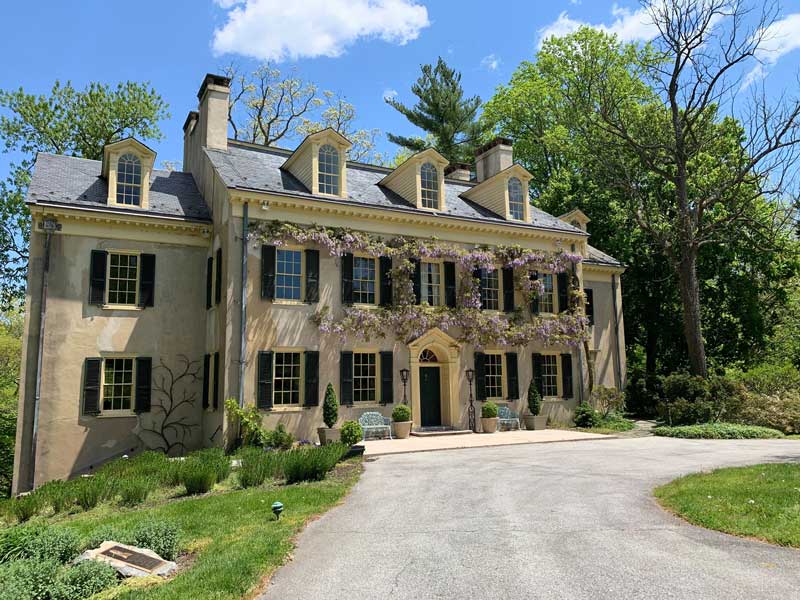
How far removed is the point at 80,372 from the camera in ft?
57.5

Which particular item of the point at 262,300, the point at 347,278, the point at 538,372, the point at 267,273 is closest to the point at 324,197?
the point at 347,278

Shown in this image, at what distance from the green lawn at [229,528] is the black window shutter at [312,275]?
692cm

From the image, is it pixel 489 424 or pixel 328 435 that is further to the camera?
pixel 489 424

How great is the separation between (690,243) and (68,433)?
2298 centimetres

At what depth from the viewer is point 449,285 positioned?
69.4 feet

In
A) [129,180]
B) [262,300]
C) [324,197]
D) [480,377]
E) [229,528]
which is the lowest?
[229,528]

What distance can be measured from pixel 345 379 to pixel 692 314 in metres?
14.7

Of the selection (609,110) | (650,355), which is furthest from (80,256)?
(650,355)

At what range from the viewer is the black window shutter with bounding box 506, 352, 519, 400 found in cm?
2173

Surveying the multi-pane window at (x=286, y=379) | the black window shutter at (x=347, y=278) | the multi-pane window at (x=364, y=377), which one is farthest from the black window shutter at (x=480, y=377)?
the multi-pane window at (x=286, y=379)

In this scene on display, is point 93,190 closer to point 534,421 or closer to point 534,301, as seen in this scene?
point 534,301

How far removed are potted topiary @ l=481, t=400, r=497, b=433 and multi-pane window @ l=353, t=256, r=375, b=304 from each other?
5151 millimetres

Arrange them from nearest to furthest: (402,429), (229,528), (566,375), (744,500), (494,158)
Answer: (229,528) < (744,500) < (402,429) < (566,375) < (494,158)

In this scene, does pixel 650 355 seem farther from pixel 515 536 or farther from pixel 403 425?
pixel 515 536
